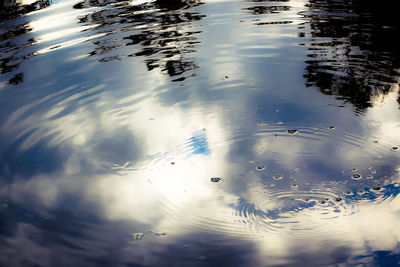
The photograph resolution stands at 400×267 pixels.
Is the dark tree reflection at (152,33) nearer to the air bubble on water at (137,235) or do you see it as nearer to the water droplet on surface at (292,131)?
the water droplet on surface at (292,131)

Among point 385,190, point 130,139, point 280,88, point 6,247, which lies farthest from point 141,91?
point 385,190

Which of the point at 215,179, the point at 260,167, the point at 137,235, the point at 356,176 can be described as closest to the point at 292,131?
the point at 260,167

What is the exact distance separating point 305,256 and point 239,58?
4.00 meters

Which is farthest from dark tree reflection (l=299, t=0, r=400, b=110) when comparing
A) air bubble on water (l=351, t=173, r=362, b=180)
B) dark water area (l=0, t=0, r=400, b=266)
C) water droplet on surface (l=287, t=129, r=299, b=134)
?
air bubble on water (l=351, t=173, r=362, b=180)

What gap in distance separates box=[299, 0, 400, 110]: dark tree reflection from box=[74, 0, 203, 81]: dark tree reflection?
1.92 meters

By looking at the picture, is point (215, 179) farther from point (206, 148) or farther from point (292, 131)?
point (292, 131)

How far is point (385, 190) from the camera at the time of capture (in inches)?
133

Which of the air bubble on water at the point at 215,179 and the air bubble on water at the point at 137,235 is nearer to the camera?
the air bubble on water at the point at 137,235

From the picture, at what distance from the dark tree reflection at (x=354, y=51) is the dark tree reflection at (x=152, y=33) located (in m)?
1.92

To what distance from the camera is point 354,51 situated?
626 cm

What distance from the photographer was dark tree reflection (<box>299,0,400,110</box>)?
5.24 m

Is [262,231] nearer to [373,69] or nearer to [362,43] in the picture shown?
[373,69]

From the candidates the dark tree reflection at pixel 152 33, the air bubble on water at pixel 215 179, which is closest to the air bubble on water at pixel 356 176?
the air bubble on water at pixel 215 179

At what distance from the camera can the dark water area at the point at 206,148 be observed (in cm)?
307
